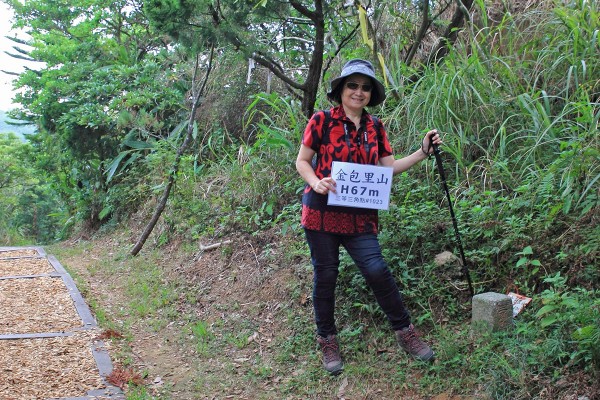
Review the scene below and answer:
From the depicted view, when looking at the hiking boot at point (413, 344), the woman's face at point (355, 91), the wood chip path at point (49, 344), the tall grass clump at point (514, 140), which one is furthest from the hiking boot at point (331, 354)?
the woman's face at point (355, 91)

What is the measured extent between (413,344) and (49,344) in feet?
9.83

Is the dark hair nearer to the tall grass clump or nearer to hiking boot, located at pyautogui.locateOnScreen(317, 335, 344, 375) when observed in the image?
the tall grass clump

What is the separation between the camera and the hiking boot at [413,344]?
3.81 meters

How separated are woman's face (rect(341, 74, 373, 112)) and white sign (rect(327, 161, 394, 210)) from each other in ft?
1.35

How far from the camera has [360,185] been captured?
383 cm

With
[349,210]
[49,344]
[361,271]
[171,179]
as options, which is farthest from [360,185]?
[171,179]

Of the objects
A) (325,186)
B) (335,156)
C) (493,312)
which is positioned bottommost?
(493,312)

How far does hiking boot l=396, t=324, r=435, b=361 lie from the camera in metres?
3.81

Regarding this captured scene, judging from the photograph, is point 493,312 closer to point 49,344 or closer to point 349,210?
point 349,210

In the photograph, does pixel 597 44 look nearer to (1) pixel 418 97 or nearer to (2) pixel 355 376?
(1) pixel 418 97

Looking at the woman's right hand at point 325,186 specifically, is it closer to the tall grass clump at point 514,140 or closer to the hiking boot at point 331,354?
the hiking boot at point 331,354

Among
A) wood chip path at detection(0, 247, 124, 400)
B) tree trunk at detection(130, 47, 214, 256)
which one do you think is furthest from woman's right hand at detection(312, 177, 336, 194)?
tree trunk at detection(130, 47, 214, 256)

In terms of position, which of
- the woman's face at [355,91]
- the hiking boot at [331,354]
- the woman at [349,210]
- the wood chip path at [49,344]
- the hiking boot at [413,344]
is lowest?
the wood chip path at [49,344]

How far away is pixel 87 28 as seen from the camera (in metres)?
14.4
